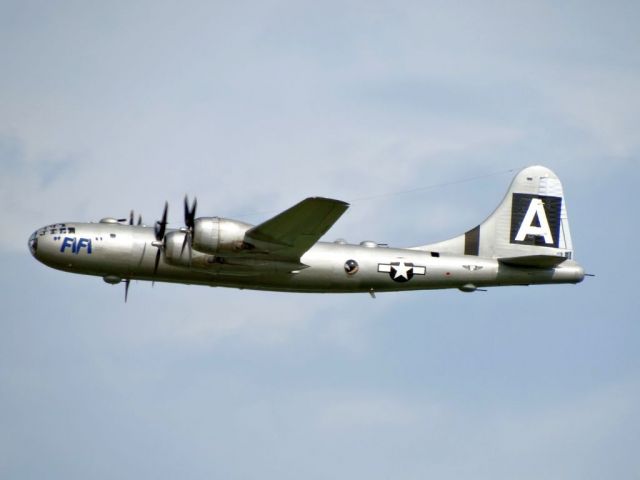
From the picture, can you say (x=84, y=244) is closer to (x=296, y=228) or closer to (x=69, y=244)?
(x=69, y=244)

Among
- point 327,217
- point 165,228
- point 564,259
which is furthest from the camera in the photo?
point 564,259

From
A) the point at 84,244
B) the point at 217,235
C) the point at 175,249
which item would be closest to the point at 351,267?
the point at 217,235

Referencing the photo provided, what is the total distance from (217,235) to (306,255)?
16.0 feet

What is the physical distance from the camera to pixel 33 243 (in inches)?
1922

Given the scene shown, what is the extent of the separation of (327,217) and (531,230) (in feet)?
45.0

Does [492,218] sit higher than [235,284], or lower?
higher

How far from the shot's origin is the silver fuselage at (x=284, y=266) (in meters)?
48.2

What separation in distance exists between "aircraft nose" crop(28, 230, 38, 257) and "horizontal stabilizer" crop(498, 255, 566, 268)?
2078cm

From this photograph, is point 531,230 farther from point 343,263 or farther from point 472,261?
point 343,263

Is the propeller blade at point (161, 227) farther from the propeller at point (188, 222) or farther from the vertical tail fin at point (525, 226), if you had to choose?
the vertical tail fin at point (525, 226)

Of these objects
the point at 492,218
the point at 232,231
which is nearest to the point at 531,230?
the point at 492,218

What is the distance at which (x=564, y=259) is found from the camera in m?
51.7

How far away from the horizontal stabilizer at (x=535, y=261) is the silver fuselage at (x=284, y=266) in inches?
9.5

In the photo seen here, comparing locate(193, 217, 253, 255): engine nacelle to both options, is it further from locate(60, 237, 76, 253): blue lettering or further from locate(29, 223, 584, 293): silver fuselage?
locate(60, 237, 76, 253): blue lettering
